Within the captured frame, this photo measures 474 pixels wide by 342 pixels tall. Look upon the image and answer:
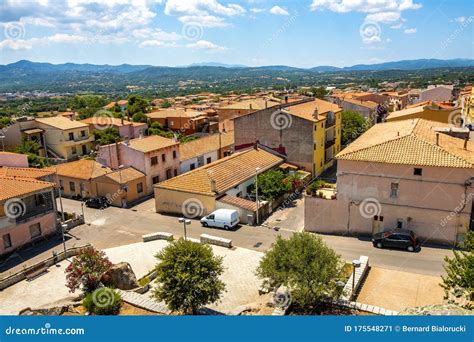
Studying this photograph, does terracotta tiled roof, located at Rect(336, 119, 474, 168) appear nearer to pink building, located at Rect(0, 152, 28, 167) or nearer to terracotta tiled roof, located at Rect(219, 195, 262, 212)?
terracotta tiled roof, located at Rect(219, 195, 262, 212)

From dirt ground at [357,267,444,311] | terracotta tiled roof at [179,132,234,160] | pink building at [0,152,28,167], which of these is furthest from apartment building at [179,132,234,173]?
dirt ground at [357,267,444,311]

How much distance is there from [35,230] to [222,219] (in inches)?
550

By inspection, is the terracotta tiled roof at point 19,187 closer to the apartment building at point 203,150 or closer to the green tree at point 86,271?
the green tree at point 86,271

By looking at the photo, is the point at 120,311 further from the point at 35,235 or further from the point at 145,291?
the point at 35,235

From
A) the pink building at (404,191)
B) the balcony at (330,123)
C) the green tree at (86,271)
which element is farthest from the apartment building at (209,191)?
the green tree at (86,271)

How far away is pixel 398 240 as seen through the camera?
1004 inches

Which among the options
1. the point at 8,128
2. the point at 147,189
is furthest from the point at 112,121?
the point at 147,189

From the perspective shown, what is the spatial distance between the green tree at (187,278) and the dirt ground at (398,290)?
768 cm

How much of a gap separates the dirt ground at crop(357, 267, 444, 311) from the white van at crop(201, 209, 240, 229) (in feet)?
37.6

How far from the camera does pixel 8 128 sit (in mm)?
56531

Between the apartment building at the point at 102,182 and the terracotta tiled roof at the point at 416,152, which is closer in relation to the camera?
the terracotta tiled roof at the point at 416,152

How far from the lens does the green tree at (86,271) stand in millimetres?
18172

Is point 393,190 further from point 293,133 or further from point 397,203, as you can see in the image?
point 293,133

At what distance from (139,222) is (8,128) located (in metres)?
35.5
